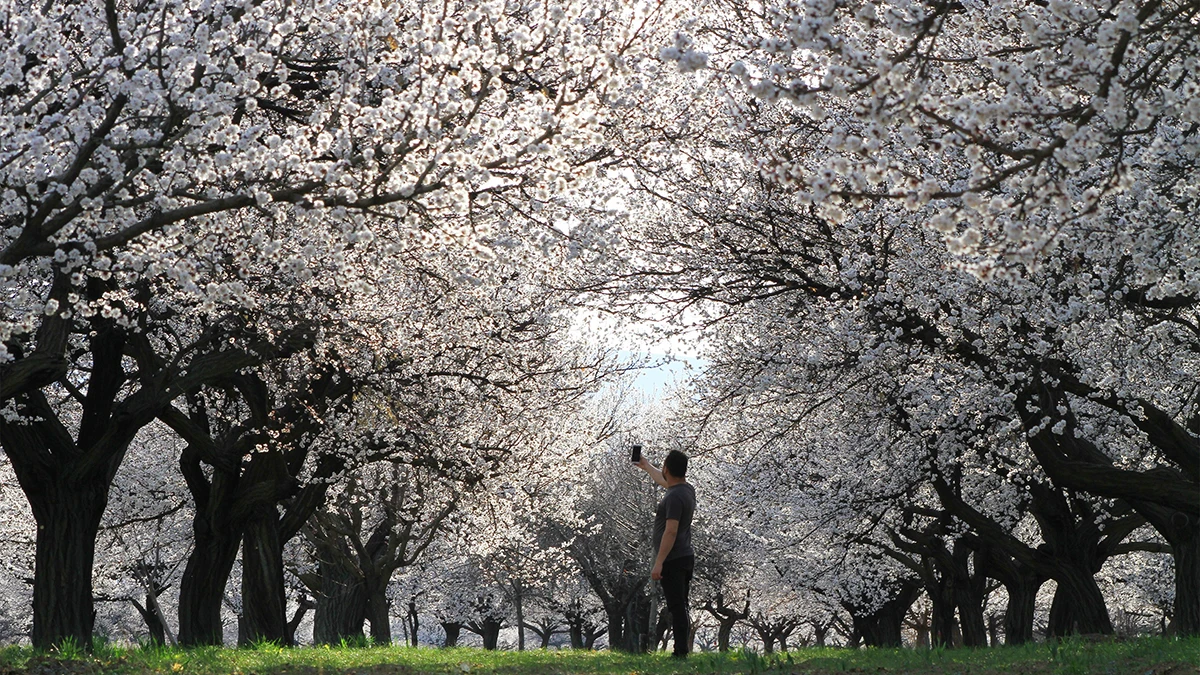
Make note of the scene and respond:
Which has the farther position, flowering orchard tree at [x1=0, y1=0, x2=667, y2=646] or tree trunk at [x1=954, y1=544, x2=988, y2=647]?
tree trunk at [x1=954, y1=544, x2=988, y2=647]

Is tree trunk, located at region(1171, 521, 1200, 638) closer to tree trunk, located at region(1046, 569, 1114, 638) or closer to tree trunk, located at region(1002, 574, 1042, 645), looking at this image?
tree trunk, located at region(1046, 569, 1114, 638)

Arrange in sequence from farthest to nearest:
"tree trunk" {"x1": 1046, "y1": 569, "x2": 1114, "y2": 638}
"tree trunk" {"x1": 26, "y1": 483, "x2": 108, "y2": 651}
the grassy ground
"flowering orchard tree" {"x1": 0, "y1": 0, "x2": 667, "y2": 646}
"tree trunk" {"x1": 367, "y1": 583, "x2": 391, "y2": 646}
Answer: "tree trunk" {"x1": 367, "y1": 583, "x2": 391, "y2": 646}
"tree trunk" {"x1": 1046, "y1": 569, "x2": 1114, "y2": 638}
"tree trunk" {"x1": 26, "y1": 483, "x2": 108, "y2": 651}
the grassy ground
"flowering orchard tree" {"x1": 0, "y1": 0, "x2": 667, "y2": 646}

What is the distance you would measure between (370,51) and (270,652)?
739cm

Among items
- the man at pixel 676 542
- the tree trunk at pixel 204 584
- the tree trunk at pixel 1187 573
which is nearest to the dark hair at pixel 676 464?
the man at pixel 676 542

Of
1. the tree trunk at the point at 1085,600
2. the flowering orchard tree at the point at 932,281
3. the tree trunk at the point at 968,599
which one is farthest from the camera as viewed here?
the tree trunk at the point at 968,599

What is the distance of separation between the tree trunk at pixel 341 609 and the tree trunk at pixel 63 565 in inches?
529

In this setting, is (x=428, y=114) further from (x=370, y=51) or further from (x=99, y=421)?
(x=99, y=421)

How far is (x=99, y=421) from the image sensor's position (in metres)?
14.7

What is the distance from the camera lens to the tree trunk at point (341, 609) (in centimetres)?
2761

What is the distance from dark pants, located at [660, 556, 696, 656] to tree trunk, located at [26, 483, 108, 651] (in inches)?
300

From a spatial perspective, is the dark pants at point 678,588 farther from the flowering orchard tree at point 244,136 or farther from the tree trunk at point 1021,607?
the tree trunk at point 1021,607

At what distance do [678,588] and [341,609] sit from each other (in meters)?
19.4

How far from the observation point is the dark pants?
34.4ft

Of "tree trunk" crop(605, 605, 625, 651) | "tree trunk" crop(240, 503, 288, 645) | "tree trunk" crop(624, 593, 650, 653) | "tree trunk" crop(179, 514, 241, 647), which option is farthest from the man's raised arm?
"tree trunk" crop(605, 605, 625, 651)
